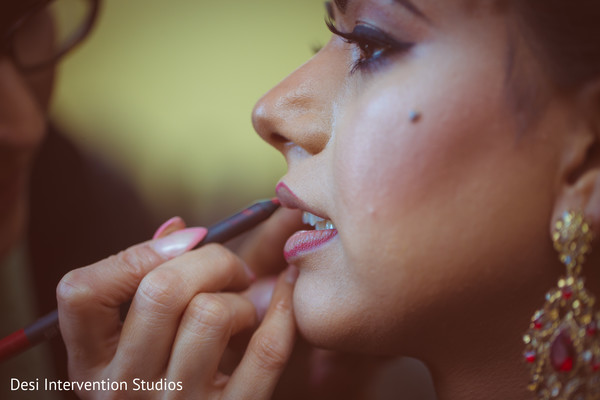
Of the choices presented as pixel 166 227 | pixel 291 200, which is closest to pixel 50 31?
pixel 166 227

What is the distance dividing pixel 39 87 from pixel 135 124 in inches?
6.8

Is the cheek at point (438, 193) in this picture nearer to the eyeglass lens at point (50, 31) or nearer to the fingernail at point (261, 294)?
the fingernail at point (261, 294)

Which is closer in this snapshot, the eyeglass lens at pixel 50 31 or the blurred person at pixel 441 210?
the blurred person at pixel 441 210

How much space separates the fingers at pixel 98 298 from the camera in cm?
59

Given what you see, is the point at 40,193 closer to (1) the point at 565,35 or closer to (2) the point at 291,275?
(2) the point at 291,275

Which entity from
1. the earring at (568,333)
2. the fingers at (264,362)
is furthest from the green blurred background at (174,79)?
the earring at (568,333)

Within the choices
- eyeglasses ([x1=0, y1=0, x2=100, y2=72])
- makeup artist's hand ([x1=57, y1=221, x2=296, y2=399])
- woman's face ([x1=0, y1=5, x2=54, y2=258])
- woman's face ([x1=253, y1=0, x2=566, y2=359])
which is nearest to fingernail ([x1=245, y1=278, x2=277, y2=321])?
makeup artist's hand ([x1=57, y1=221, x2=296, y2=399])

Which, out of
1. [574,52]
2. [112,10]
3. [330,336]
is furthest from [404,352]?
[112,10]

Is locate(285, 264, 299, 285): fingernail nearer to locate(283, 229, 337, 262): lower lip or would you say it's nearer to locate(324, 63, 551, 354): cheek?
locate(283, 229, 337, 262): lower lip

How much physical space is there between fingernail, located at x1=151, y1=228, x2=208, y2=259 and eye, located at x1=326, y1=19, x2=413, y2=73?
32cm

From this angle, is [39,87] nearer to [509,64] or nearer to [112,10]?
[112,10]

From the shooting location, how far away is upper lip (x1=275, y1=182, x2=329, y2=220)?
596 millimetres

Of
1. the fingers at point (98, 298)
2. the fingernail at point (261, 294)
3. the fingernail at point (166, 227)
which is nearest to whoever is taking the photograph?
the fingers at point (98, 298)

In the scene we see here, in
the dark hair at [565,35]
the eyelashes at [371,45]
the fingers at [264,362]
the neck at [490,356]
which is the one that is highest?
the eyelashes at [371,45]
